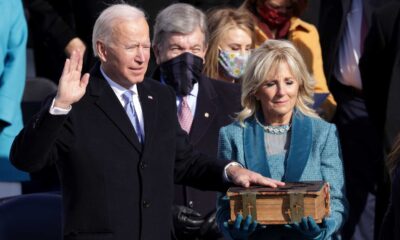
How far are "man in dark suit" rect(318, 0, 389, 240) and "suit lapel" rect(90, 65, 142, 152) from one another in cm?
278

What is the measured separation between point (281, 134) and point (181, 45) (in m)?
1.17

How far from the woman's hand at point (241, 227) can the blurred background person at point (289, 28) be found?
8.58ft

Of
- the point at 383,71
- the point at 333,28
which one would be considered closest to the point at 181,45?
the point at 383,71

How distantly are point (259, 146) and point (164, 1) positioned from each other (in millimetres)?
2615

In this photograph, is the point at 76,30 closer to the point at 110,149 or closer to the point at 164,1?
the point at 164,1

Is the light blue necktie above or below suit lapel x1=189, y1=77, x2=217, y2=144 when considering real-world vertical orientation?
above

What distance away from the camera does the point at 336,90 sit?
28.1ft

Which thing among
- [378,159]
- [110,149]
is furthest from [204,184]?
[378,159]

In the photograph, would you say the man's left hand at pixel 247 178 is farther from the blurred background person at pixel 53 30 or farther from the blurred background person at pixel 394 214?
the blurred background person at pixel 53 30

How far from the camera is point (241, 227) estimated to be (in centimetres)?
582

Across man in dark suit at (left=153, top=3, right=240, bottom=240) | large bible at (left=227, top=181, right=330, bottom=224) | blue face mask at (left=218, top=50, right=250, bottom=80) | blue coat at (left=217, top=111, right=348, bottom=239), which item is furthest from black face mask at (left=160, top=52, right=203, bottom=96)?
large bible at (left=227, top=181, right=330, bottom=224)

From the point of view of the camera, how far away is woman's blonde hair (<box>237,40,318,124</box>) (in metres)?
6.45

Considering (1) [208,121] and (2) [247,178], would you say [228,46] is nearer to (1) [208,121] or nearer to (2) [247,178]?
(1) [208,121]

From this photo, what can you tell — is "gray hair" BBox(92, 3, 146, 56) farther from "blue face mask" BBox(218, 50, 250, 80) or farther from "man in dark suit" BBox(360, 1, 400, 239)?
"man in dark suit" BBox(360, 1, 400, 239)
